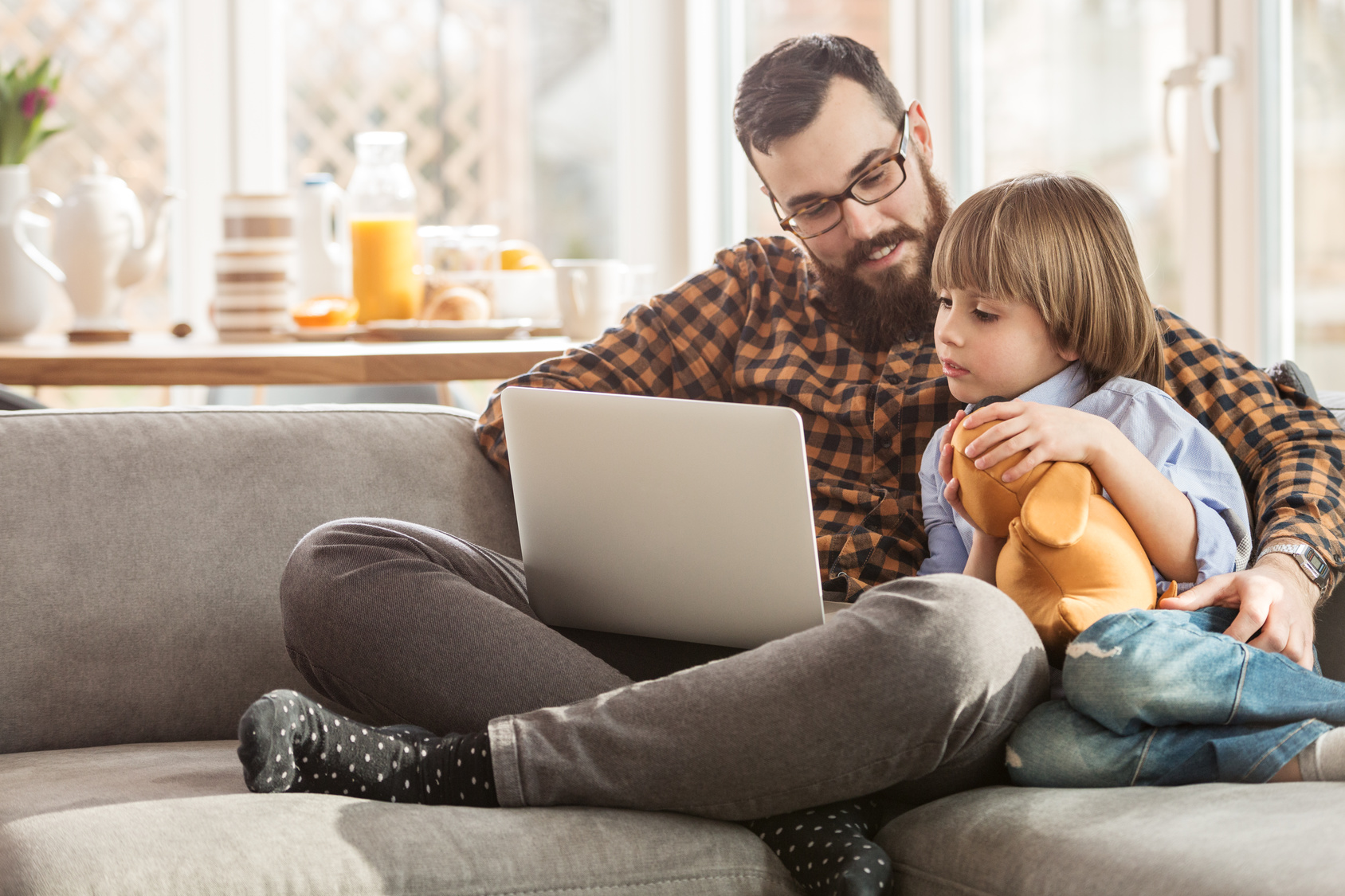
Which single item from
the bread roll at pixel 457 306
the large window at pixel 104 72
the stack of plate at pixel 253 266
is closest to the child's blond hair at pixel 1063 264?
the bread roll at pixel 457 306

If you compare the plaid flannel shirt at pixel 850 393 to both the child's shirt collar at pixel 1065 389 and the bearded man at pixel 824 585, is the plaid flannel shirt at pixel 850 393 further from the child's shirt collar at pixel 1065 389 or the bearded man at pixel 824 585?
the child's shirt collar at pixel 1065 389

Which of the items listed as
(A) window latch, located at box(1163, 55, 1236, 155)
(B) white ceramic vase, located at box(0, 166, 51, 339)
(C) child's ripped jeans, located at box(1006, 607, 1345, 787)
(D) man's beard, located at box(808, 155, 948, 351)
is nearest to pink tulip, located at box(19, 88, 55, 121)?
(B) white ceramic vase, located at box(0, 166, 51, 339)

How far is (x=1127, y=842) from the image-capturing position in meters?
0.87

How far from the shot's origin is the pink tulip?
220 centimetres

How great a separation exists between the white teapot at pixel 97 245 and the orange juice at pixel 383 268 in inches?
12.5

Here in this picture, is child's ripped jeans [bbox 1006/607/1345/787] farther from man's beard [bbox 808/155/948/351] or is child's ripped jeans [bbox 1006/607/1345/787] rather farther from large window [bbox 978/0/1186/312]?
large window [bbox 978/0/1186/312]

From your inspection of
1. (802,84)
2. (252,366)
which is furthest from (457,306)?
(802,84)

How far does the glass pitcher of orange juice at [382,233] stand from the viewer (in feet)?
7.43

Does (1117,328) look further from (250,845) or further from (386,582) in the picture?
(250,845)

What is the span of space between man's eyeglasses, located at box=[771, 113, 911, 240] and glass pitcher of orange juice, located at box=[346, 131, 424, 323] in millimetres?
964

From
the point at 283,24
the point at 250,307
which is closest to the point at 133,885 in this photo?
the point at 250,307

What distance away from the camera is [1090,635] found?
3.32 feet

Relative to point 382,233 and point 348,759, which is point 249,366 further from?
point 348,759

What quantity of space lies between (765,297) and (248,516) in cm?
65
